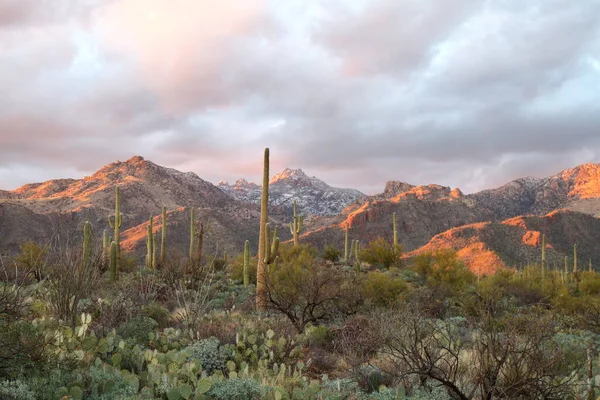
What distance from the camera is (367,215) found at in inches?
4038

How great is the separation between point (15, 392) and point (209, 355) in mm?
4054

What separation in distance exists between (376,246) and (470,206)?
282 ft

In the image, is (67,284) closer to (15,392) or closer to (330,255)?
(15,392)

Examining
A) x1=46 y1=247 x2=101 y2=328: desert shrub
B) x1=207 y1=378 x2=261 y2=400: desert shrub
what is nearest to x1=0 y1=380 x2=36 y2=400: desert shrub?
x1=207 y1=378 x2=261 y2=400: desert shrub

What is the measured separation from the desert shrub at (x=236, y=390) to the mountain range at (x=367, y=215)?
2041 inches

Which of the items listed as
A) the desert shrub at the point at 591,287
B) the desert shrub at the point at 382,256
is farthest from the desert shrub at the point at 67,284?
the desert shrub at the point at 591,287

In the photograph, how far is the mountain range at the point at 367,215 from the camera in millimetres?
75750

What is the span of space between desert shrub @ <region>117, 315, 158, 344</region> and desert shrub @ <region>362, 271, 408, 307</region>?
8.70 metres

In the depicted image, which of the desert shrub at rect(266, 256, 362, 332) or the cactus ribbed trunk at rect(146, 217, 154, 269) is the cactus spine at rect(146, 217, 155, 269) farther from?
the desert shrub at rect(266, 256, 362, 332)

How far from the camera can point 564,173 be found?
154m

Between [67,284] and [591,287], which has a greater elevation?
[67,284]

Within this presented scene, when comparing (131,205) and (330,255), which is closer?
(330,255)

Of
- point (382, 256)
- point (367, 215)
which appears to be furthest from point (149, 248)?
point (367, 215)

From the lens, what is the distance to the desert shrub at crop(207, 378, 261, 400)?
19.2 ft
